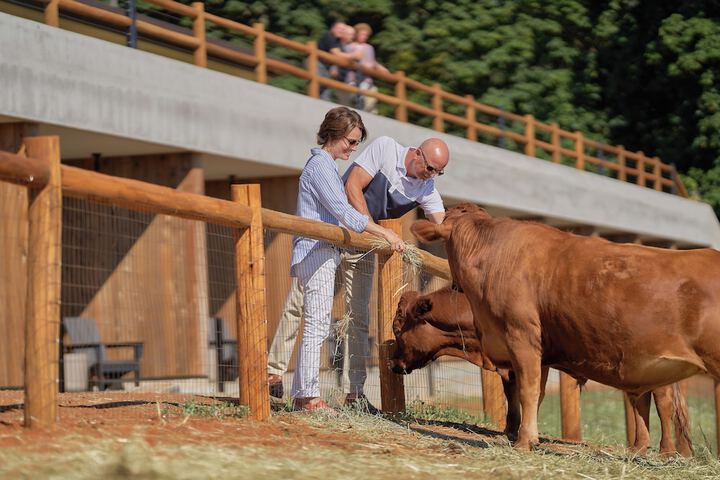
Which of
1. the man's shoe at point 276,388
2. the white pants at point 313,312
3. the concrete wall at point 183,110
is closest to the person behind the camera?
the white pants at point 313,312

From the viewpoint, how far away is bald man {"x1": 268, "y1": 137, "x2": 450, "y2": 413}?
29.8 ft

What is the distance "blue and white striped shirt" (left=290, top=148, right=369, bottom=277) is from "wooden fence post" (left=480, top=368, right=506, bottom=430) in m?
2.79

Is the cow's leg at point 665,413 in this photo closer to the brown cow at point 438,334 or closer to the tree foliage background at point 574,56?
the brown cow at point 438,334

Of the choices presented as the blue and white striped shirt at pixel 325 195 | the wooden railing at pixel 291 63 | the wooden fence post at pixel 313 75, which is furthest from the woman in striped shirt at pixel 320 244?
the wooden fence post at pixel 313 75

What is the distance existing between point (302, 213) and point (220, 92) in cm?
898

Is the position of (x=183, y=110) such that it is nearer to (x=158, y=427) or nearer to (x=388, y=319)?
(x=388, y=319)

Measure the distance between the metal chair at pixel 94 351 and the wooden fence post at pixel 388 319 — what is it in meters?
4.20

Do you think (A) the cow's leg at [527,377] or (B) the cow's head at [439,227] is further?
(B) the cow's head at [439,227]

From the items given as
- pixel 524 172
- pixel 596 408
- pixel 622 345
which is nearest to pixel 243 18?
pixel 524 172

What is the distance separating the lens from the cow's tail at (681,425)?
30.2 feet

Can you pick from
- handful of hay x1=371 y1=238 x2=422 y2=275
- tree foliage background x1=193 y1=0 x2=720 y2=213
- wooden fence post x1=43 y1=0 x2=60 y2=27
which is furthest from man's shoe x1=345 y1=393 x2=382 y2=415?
tree foliage background x1=193 y1=0 x2=720 y2=213

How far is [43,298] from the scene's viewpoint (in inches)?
264

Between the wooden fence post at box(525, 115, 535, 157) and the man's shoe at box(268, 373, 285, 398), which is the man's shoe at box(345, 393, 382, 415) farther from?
the wooden fence post at box(525, 115, 535, 157)

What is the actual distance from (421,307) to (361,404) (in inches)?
35.3
